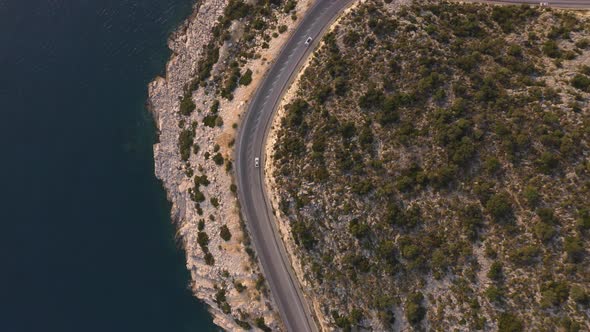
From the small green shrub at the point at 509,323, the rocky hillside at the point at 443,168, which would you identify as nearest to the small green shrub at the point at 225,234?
the rocky hillside at the point at 443,168

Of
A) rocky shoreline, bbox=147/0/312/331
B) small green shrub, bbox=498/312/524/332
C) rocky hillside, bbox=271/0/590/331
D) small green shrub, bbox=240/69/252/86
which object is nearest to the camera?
small green shrub, bbox=498/312/524/332

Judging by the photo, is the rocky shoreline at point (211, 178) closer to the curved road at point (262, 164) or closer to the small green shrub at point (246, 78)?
the small green shrub at point (246, 78)

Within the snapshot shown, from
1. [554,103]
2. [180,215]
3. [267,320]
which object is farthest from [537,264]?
[180,215]

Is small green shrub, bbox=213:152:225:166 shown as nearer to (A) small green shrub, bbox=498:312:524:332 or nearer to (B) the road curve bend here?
(B) the road curve bend

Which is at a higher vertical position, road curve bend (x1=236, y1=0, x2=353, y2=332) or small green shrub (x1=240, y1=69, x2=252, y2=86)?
small green shrub (x1=240, y1=69, x2=252, y2=86)

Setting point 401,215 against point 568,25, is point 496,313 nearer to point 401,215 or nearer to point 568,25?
point 401,215

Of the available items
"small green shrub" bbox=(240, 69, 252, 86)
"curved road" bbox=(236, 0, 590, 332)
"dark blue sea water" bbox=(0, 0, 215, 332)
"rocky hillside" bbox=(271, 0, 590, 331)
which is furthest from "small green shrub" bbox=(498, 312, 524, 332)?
"small green shrub" bbox=(240, 69, 252, 86)
